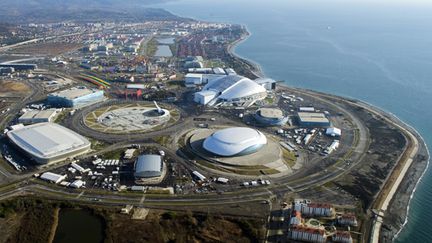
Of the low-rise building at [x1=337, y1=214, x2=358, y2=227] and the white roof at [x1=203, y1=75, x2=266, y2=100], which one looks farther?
the white roof at [x1=203, y1=75, x2=266, y2=100]

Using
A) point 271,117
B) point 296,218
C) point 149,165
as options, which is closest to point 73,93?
point 149,165

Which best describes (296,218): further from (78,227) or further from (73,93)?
(73,93)

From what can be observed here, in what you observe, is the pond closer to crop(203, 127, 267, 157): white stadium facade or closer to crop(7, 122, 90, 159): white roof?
Result: crop(7, 122, 90, 159): white roof

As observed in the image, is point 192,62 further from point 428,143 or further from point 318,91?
point 428,143

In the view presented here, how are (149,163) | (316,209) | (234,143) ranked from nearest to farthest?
(316,209), (149,163), (234,143)

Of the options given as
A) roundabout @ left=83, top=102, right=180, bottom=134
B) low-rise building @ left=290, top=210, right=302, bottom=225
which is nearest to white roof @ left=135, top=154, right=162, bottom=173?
roundabout @ left=83, top=102, right=180, bottom=134

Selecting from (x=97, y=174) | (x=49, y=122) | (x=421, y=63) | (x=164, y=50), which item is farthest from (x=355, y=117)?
(x=164, y=50)
